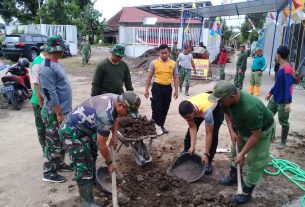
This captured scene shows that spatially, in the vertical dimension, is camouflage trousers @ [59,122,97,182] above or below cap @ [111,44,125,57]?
below

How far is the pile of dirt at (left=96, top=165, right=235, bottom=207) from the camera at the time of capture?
364 centimetres

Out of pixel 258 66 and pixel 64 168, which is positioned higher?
pixel 258 66

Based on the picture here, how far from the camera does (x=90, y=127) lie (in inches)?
119

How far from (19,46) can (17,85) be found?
9.94m

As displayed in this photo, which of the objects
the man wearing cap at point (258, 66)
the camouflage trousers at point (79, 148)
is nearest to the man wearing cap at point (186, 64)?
the man wearing cap at point (258, 66)

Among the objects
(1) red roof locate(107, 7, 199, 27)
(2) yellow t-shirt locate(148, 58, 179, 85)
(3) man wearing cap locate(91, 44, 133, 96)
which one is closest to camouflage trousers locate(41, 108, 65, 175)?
(3) man wearing cap locate(91, 44, 133, 96)

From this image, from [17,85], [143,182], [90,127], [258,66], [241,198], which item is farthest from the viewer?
[258,66]

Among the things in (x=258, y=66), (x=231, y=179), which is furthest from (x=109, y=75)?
(x=258, y=66)

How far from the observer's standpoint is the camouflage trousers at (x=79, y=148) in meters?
3.10

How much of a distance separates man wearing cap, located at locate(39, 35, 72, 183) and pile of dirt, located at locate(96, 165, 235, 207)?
0.84m

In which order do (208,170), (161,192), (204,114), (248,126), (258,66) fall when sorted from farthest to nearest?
(258,66) → (208,170) → (161,192) → (204,114) → (248,126)

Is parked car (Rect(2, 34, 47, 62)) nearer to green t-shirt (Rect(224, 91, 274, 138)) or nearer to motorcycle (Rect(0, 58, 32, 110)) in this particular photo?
motorcycle (Rect(0, 58, 32, 110))

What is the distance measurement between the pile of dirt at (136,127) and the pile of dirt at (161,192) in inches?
22.8

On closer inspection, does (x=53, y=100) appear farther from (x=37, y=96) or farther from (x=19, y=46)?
(x=19, y=46)
